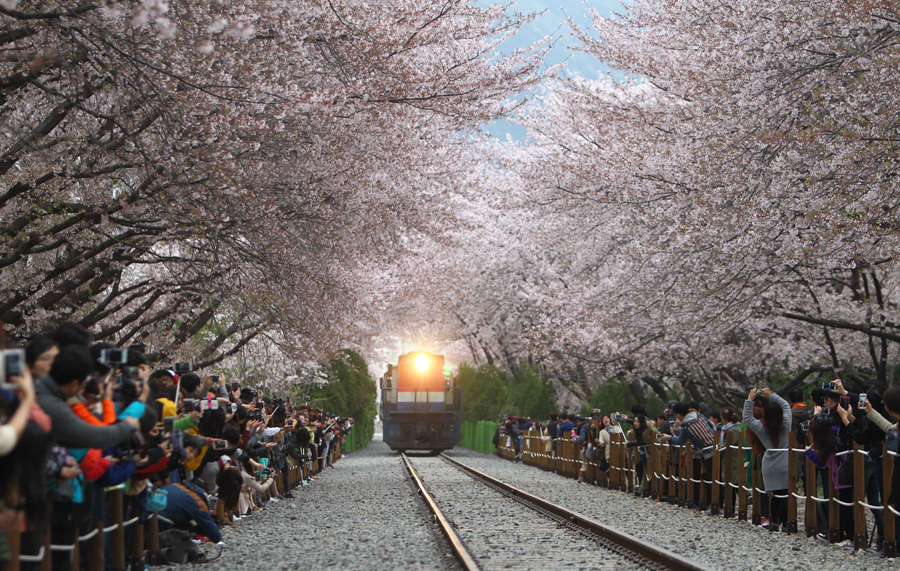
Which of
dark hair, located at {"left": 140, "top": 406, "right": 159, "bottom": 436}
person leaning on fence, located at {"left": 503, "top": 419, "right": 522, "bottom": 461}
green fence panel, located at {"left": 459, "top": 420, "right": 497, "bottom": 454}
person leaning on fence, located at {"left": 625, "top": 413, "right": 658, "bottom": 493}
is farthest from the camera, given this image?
green fence panel, located at {"left": 459, "top": 420, "right": 497, "bottom": 454}

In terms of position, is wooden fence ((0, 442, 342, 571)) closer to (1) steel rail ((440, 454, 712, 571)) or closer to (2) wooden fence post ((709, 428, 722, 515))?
(1) steel rail ((440, 454, 712, 571))

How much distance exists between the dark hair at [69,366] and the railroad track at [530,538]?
3650mm

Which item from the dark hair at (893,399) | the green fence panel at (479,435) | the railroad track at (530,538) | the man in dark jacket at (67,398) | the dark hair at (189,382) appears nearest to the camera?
the man in dark jacket at (67,398)

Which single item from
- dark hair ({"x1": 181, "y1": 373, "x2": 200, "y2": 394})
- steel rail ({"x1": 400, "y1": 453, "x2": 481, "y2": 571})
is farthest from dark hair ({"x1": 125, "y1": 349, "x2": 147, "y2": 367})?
steel rail ({"x1": 400, "y1": 453, "x2": 481, "y2": 571})

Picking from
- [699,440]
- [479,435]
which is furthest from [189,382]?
[479,435]

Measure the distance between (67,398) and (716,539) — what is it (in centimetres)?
688

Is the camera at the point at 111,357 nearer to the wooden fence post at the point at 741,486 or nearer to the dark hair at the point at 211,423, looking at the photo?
the dark hair at the point at 211,423

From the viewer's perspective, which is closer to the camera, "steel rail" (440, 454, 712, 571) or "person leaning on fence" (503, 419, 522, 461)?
"steel rail" (440, 454, 712, 571)

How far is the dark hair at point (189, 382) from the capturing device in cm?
871

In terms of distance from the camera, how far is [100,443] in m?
5.28

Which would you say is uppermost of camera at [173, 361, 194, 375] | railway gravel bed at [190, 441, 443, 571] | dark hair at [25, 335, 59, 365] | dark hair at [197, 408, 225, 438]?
camera at [173, 361, 194, 375]

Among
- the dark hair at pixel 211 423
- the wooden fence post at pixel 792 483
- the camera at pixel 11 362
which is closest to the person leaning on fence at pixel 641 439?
the wooden fence post at pixel 792 483

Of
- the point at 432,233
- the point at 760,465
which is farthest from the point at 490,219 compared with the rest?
the point at 760,465

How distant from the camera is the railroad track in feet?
26.7
